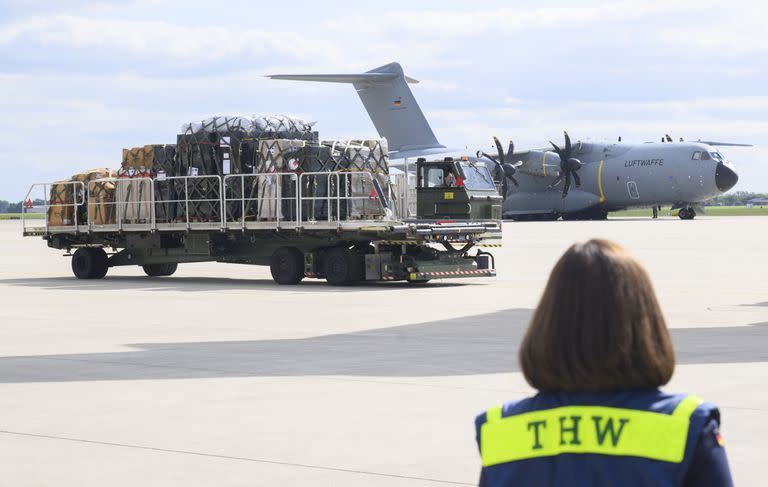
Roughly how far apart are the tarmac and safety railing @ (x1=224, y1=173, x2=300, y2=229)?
7.11ft

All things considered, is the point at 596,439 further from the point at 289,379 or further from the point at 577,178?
the point at 577,178

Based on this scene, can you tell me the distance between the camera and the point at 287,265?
24578 millimetres

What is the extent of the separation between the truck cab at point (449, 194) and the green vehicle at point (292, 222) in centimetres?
2

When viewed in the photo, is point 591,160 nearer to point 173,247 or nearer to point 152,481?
point 173,247

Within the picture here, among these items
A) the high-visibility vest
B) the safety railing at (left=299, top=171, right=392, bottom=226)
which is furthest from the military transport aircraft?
the high-visibility vest

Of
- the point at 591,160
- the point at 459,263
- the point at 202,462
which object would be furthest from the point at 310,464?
the point at 591,160

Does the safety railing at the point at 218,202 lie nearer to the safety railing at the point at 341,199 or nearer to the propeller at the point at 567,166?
the safety railing at the point at 341,199

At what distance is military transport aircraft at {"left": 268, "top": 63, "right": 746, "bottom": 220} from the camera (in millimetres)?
61750

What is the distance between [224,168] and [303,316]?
9.02 meters

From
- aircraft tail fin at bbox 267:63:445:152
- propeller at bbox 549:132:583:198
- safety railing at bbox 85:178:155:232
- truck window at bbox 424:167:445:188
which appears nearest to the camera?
truck window at bbox 424:167:445:188

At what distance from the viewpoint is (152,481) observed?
6.87 metres

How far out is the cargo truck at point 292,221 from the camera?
77.8ft

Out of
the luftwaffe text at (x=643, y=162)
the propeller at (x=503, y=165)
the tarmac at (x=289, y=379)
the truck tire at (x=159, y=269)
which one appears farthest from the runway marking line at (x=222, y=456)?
the luftwaffe text at (x=643, y=162)

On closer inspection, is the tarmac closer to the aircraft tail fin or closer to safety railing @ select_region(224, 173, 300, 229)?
safety railing @ select_region(224, 173, 300, 229)
